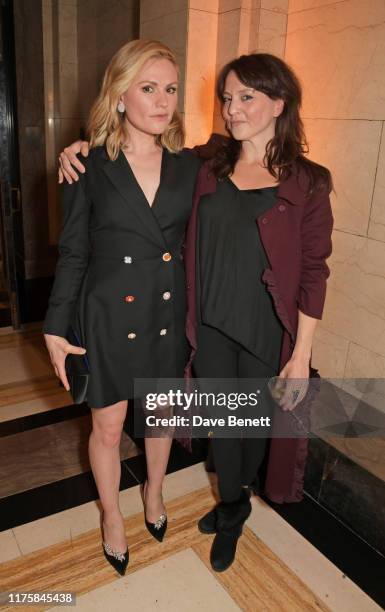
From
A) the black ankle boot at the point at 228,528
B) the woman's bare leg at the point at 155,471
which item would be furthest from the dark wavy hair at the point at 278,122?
the black ankle boot at the point at 228,528

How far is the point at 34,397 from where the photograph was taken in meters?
3.42

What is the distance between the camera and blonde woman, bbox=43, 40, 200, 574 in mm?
1733

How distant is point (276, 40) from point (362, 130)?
0.76 m

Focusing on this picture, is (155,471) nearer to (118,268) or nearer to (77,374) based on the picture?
(77,374)

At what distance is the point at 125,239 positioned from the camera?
177 centimetres

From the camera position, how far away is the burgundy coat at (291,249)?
1.74m

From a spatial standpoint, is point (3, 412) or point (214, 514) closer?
point (214, 514)

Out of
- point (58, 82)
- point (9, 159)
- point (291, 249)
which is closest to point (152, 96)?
point (291, 249)

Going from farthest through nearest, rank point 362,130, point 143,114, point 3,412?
point 3,412 → point 362,130 → point 143,114

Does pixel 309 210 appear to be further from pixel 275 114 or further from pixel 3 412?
pixel 3 412

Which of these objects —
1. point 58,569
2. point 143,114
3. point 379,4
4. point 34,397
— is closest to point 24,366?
point 34,397

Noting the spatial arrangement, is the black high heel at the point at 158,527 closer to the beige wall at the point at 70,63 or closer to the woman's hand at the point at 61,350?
the woman's hand at the point at 61,350

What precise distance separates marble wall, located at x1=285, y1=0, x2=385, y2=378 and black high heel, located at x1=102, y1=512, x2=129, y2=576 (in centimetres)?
143

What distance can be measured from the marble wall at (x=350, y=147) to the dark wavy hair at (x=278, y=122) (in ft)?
2.34
